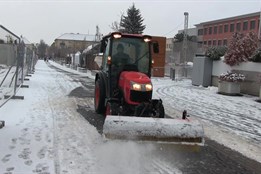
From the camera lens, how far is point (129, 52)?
9.98m

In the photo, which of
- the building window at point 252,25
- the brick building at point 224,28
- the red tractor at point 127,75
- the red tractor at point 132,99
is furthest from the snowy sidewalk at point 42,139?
the building window at point 252,25

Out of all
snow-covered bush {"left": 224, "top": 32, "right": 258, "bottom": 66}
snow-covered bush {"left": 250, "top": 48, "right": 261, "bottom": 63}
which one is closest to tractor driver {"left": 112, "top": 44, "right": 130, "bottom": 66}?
snow-covered bush {"left": 250, "top": 48, "right": 261, "bottom": 63}

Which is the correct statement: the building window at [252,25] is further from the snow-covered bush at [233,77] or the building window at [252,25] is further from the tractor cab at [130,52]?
the tractor cab at [130,52]

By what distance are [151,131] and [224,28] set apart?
88.8 meters

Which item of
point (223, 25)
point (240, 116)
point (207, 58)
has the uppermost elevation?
point (223, 25)

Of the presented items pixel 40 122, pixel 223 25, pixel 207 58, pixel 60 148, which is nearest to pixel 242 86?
pixel 207 58

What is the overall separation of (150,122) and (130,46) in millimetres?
3317

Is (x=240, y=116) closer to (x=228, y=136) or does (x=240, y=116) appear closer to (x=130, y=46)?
(x=228, y=136)

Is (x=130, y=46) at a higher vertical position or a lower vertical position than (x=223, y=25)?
lower

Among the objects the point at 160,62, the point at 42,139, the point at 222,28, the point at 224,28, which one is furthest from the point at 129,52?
the point at 222,28

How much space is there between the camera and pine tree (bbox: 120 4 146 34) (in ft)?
167

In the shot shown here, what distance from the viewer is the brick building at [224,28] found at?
81119 millimetres

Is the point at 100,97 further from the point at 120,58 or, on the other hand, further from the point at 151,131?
the point at 151,131

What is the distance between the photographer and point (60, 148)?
7242mm
